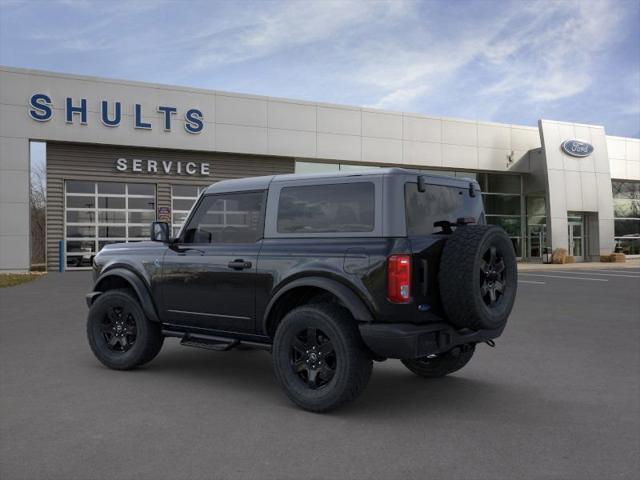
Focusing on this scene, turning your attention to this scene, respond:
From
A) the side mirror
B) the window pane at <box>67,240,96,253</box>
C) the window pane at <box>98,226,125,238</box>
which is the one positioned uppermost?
the window pane at <box>98,226,125,238</box>

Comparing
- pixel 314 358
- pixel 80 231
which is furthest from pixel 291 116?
pixel 314 358

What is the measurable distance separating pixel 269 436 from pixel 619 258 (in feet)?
100

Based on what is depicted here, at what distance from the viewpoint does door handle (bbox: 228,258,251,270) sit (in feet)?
16.9

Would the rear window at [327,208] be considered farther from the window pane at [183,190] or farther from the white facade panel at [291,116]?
the white facade panel at [291,116]

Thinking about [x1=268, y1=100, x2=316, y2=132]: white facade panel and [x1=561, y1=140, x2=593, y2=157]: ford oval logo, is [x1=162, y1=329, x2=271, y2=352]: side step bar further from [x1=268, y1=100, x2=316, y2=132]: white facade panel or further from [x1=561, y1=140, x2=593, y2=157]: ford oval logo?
[x1=561, y1=140, x2=593, y2=157]: ford oval logo

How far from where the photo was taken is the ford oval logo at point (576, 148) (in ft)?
96.8

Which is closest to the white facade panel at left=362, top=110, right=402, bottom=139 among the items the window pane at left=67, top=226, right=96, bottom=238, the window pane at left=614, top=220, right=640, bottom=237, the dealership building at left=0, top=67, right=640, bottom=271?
the dealership building at left=0, top=67, right=640, bottom=271

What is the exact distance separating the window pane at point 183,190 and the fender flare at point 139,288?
1818 centimetres

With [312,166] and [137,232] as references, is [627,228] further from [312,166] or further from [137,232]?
[137,232]

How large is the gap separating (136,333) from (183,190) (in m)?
18.7

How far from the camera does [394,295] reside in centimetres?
432

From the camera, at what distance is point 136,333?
241 inches

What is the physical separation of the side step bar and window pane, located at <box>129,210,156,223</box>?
1850 cm

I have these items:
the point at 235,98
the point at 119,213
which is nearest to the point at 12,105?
the point at 119,213
